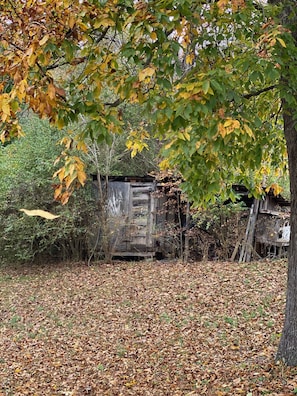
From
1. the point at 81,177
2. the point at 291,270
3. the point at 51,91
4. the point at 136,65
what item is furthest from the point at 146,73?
the point at 291,270

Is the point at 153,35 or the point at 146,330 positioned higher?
the point at 153,35

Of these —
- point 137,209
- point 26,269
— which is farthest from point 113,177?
point 26,269

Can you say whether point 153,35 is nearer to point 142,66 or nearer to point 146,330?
point 142,66

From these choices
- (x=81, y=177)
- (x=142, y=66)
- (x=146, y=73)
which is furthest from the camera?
(x=142, y=66)

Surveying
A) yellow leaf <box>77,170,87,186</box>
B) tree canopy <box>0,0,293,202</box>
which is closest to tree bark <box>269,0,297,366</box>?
tree canopy <box>0,0,293,202</box>

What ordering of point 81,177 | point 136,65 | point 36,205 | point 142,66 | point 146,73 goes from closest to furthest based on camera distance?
point 81,177 → point 146,73 → point 142,66 → point 136,65 → point 36,205

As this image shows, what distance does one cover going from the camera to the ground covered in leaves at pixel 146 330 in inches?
194

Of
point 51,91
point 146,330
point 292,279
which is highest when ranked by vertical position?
point 51,91

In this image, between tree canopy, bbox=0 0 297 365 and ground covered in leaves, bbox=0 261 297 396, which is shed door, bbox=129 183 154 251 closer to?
ground covered in leaves, bbox=0 261 297 396

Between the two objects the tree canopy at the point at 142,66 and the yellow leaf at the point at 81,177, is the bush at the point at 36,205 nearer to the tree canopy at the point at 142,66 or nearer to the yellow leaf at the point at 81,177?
the tree canopy at the point at 142,66

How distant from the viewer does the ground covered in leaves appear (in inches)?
194

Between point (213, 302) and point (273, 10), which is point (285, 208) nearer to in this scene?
point (213, 302)

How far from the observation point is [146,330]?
702cm

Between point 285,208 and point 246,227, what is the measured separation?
3.26 feet
